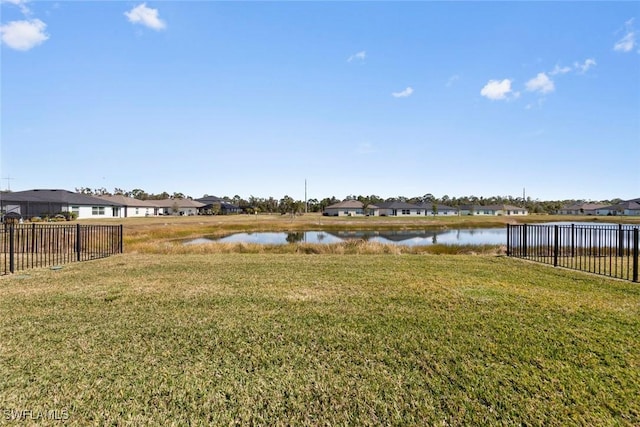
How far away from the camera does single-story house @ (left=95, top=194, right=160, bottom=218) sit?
58.1 metres

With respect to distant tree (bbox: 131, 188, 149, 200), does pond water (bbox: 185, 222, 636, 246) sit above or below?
below

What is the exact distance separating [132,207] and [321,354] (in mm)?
69198

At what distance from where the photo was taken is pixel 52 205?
4109cm

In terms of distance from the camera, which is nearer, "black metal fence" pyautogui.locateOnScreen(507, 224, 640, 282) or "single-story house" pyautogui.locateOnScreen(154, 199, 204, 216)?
"black metal fence" pyautogui.locateOnScreen(507, 224, 640, 282)

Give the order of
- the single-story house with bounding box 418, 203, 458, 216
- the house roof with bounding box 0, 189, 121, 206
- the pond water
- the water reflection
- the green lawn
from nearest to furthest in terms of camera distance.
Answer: the green lawn
the pond water
the water reflection
the house roof with bounding box 0, 189, 121, 206
the single-story house with bounding box 418, 203, 458, 216

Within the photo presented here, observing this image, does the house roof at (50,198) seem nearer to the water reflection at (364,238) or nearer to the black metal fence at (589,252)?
the water reflection at (364,238)

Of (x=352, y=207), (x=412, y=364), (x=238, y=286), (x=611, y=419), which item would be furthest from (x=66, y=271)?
(x=352, y=207)

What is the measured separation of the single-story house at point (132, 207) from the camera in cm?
5812

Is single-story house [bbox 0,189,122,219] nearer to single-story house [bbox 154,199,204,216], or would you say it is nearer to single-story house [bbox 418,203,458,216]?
single-story house [bbox 154,199,204,216]

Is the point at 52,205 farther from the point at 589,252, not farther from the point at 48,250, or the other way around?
the point at 589,252

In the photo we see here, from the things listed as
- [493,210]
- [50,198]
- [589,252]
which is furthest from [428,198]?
[589,252]

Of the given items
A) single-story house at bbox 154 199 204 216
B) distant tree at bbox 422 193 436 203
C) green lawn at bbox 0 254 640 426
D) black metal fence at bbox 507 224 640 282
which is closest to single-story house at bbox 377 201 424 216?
distant tree at bbox 422 193 436 203

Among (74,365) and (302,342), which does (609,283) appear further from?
(74,365)

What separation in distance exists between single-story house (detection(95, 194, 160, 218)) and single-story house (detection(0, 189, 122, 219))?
5049 millimetres
